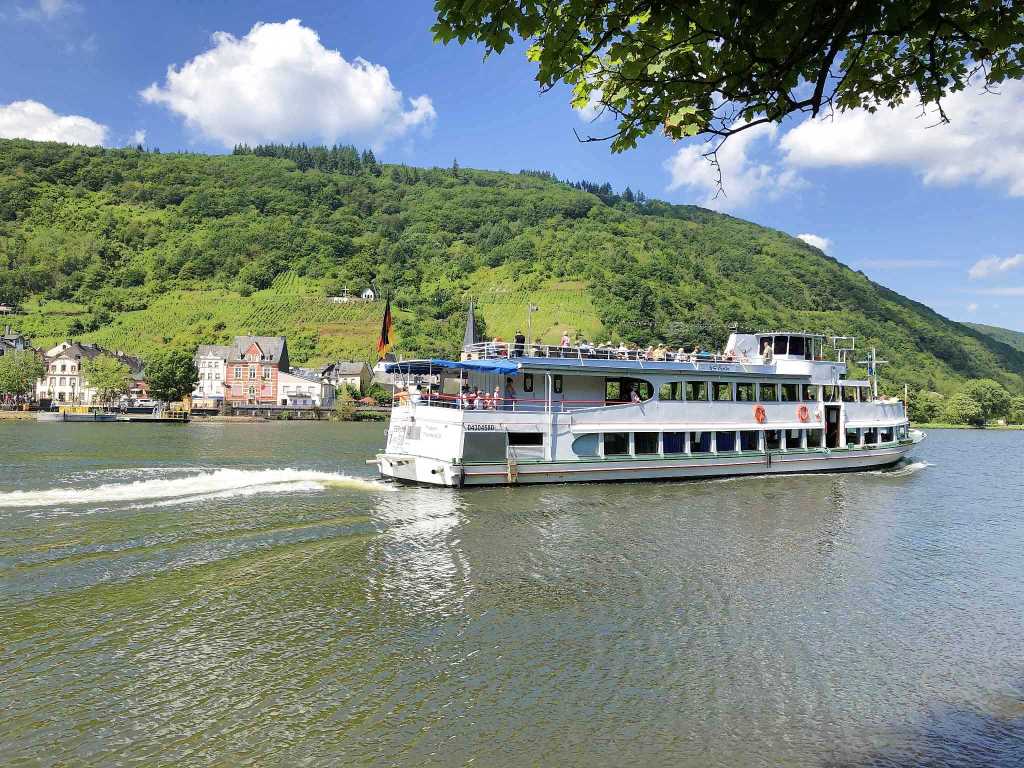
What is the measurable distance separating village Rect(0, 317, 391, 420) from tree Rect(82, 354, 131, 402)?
0.44 ft

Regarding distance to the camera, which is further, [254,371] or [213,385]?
[213,385]

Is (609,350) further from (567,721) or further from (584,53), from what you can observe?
(584,53)

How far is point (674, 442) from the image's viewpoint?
3325 centimetres

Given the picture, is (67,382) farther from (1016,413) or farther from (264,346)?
(1016,413)

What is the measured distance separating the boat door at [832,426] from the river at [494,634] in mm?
14185

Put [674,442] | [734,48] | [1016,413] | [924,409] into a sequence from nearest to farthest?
[734,48] → [674,442] → [924,409] → [1016,413]

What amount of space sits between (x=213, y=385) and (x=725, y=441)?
369 ft

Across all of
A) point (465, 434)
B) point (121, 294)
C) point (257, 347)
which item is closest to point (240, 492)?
point (465, 434)

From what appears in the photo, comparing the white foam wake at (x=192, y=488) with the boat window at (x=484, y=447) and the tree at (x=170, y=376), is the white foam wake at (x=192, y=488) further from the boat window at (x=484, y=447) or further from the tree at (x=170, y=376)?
the tree at (x=170, y=376)

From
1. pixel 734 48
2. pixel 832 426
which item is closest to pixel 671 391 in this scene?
pixel 832 426

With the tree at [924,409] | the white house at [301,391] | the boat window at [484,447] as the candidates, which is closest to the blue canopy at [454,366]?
the boat window at [484,447]

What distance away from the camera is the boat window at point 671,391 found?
109 ft

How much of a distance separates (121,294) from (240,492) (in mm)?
178980

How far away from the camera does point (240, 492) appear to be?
84.5 ft
